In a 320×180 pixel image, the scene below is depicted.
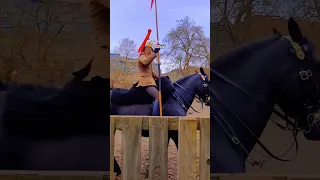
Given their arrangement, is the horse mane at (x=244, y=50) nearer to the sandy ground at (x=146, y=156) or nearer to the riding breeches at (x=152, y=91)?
the sandy ground at (x=146, y=156)

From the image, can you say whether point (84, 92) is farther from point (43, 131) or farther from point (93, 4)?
point (93, 4)

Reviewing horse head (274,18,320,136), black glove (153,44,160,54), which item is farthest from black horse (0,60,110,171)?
black glove (153,44,160,54)

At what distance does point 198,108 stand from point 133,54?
1148 millimetres

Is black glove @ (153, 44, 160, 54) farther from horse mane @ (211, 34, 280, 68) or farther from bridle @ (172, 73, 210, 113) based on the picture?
horse mane @ (211, 34, 280, 68)

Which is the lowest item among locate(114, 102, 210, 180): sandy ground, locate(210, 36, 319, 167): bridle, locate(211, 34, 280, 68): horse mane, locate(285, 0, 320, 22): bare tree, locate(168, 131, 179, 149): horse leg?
locate(114, 102, 210, 180): sandy ground

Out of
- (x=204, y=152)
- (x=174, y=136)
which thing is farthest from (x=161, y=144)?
(x=204, y=152)

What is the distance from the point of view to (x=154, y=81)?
5.12 m

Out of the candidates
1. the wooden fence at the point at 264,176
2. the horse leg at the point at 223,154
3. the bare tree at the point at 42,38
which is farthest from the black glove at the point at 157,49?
the wooden fence at the point at 264,176

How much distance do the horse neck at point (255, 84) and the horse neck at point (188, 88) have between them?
1932 millimetres

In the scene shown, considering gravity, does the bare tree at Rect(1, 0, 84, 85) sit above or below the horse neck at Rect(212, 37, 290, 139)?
above

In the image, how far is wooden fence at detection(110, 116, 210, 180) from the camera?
370 cm

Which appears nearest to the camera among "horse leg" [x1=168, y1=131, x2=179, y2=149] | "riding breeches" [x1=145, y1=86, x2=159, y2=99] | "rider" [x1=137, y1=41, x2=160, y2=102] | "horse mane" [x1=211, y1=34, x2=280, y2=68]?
"horse mane" [x1=211, y1=34, x2=280, y2=68]

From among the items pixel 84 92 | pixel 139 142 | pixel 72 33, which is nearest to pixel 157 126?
pixel 139 142

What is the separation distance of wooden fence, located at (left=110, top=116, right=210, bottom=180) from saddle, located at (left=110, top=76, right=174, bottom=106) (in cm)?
112
